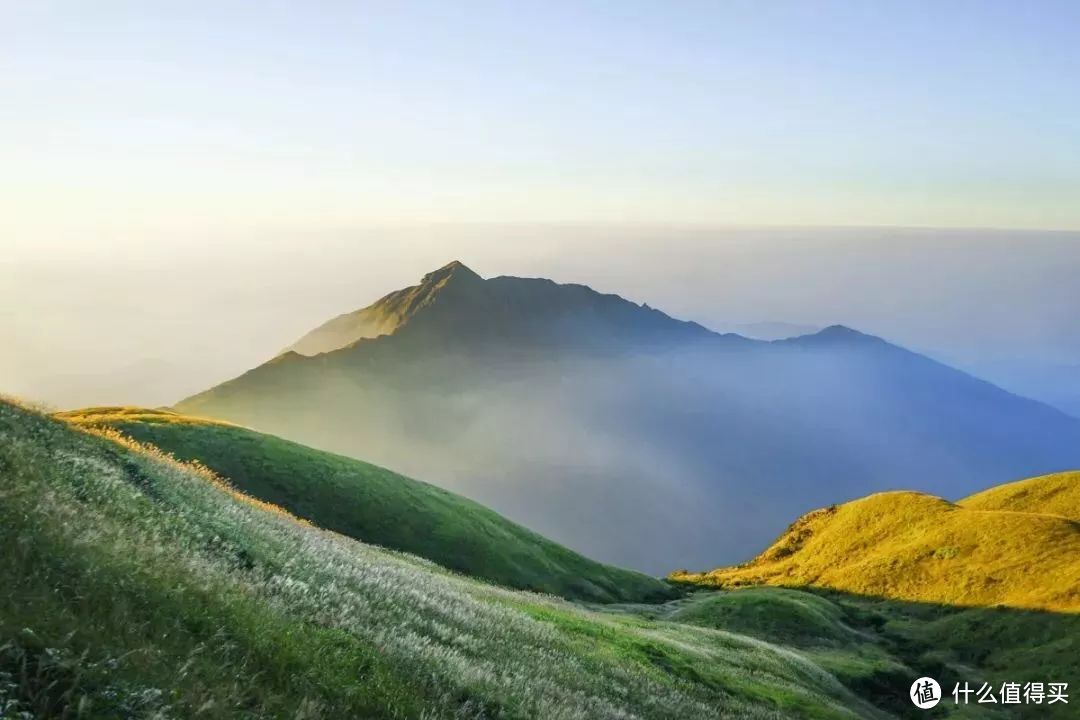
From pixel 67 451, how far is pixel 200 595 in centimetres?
797

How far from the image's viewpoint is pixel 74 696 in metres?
5.10

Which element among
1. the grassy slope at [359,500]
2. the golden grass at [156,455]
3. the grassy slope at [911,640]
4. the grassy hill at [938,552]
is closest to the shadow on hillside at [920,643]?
the grassy slope at [911,640]

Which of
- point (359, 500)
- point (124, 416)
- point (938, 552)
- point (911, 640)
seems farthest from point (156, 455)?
point (938, 552)

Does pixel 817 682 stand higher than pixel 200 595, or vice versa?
pixel 200 595

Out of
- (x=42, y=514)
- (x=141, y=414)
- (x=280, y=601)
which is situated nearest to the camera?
(x=42, y=514)

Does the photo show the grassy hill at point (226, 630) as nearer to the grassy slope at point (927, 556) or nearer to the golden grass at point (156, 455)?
the golden grass at point (156, 455)

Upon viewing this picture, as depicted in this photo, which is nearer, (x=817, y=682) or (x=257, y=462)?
(x=817, y=682)

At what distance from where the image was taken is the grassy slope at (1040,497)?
104 metres

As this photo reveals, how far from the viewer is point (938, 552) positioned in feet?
295

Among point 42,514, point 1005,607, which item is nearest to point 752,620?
point 1005,607

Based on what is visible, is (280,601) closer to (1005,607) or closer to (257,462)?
(257,462)

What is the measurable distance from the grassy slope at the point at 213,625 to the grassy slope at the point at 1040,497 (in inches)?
4409

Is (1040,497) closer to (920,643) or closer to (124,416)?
(920,643)

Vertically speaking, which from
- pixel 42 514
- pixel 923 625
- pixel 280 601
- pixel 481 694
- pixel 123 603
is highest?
pixel 42 514
